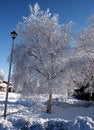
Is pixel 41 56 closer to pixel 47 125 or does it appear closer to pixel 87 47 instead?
pixel 87 47

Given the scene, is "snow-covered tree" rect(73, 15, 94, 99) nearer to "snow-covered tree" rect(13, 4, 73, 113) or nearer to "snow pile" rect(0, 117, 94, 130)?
"snow-covered tree" rect(13, 4, 73, 113)

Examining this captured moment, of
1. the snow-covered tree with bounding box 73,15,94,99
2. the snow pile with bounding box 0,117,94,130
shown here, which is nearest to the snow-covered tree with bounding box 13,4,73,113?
the snow-covered tree with bounding box 73,15,94,99

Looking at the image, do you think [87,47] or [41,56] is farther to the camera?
[87,47]

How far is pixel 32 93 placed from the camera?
75.6 ft

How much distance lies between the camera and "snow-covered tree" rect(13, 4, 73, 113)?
22.8 m

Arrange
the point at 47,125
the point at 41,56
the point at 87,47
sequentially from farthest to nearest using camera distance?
the point at 87,47 → the point at 41,56 → the point at 47,125

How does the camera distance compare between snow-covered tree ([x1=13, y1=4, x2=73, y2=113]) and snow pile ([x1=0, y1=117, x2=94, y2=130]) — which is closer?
snow pile ([x1=0, y1=117, x2=94, y2=130])

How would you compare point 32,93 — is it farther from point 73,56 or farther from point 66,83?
point 73,56

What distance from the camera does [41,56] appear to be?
75.5 ft

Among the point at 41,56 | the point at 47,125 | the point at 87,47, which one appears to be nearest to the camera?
the point at 47,125

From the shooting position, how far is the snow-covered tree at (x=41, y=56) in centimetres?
2277

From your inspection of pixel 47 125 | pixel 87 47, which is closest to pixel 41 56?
pixel 87 47

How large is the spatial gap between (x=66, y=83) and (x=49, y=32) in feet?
16.6

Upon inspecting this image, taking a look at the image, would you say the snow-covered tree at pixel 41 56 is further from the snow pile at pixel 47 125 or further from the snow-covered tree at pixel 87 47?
the snow pile at pixel 47 125
